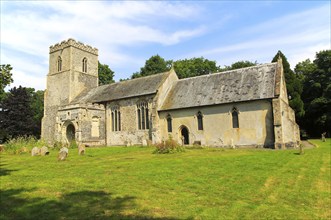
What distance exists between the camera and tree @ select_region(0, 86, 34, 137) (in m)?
46.7

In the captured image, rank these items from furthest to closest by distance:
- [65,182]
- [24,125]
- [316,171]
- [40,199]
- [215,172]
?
1. [24,125]
2. [316,171]
3. [215,172]
4. [65,182]
5. [40,199]

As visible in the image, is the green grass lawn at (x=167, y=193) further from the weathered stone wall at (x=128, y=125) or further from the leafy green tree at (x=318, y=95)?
the leafy green tree at (x=318, y=95)

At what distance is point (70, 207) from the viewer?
22.1 ft

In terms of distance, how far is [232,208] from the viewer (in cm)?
738

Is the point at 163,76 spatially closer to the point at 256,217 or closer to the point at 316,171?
the point at 316,171

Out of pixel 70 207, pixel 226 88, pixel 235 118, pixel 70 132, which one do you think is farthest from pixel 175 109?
pixel 70 207

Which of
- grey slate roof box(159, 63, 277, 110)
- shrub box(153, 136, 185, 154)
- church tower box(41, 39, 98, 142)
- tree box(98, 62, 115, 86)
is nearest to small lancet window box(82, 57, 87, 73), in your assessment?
church tower box(41, 39, 98, 142)

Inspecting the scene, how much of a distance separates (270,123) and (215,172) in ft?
47.4

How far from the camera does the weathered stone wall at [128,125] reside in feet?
102

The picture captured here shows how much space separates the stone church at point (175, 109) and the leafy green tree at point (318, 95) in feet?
54.3

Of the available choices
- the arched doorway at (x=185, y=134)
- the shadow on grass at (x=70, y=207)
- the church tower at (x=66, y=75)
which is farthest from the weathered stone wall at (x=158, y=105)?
the shadow on grass at (x=70, y=207)

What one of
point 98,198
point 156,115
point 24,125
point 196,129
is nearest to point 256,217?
point 98,198

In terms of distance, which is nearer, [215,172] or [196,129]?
[215,172]

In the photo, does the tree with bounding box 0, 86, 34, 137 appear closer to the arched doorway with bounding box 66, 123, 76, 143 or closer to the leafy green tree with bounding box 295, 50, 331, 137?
the arched doorway with bounding box 66, 123, 76, 143
